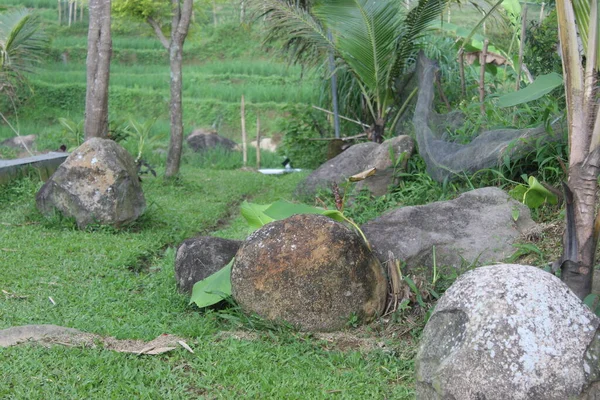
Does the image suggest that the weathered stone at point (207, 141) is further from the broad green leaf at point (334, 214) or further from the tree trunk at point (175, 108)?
the broad green leaf at point (334, 214)

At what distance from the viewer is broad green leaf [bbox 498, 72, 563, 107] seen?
381cm

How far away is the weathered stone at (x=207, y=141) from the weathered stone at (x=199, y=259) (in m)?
11.4

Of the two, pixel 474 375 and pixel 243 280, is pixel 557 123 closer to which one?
pixel 243 280

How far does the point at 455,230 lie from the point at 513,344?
248cm

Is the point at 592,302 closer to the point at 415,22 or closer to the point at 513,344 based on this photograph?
the point at 513,344

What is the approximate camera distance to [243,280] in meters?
4.44

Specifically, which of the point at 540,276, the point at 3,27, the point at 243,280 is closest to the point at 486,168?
the point at 243,280

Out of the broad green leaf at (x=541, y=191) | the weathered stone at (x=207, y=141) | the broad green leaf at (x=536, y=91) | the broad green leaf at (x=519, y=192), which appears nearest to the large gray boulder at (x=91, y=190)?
the broad green leaf at (x=519, y=192)

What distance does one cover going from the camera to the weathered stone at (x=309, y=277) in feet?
14.2

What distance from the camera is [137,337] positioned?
4234mm

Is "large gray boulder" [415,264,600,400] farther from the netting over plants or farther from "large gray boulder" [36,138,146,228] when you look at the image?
"large gray boulder" [36,138,146,228]

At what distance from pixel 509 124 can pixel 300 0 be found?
5.40m

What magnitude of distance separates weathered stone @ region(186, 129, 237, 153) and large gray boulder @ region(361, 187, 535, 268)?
11.4 metres

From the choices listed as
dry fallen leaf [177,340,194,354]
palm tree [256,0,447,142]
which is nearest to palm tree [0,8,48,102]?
palm tree [256,0,447,142]
